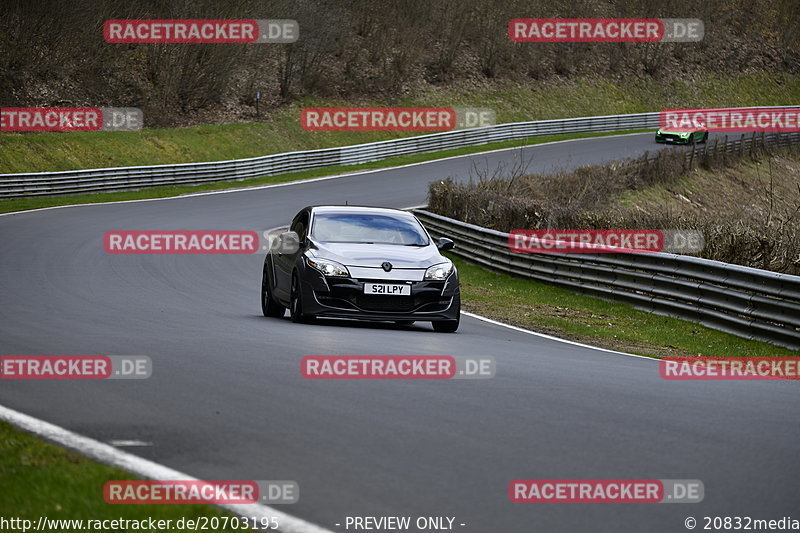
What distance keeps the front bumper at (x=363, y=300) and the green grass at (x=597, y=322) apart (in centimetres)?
221

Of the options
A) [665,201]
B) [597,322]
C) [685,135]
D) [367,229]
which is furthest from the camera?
[685,135]

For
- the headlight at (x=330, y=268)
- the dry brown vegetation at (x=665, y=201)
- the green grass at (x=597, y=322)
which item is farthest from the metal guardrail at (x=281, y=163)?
the headlight at (x=330, y=268)

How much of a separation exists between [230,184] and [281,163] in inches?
165

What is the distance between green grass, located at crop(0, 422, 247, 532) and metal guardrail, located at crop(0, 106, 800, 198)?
31192 millimetres

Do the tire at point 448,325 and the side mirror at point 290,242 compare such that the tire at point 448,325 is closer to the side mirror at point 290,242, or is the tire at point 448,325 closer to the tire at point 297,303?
the tire at point 297,303

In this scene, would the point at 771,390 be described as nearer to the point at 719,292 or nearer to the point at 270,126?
the point at 719,292

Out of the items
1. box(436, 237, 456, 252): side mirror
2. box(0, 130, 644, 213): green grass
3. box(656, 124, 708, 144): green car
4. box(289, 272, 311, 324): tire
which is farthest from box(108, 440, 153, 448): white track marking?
box(656, 124, 708, 144): green car

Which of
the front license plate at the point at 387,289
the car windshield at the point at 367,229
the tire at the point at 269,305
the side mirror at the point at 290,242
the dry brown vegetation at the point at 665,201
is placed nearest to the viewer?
the front license plate at the point at 387,289

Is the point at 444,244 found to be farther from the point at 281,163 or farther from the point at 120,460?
the point at 281,163

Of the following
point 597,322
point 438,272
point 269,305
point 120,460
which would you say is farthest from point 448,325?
point 120,460

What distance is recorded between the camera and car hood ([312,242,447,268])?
1312cm

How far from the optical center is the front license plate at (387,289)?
12.9 meters

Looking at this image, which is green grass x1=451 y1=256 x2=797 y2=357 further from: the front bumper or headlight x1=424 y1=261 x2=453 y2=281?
the front bumper

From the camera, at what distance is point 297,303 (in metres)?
13.5
